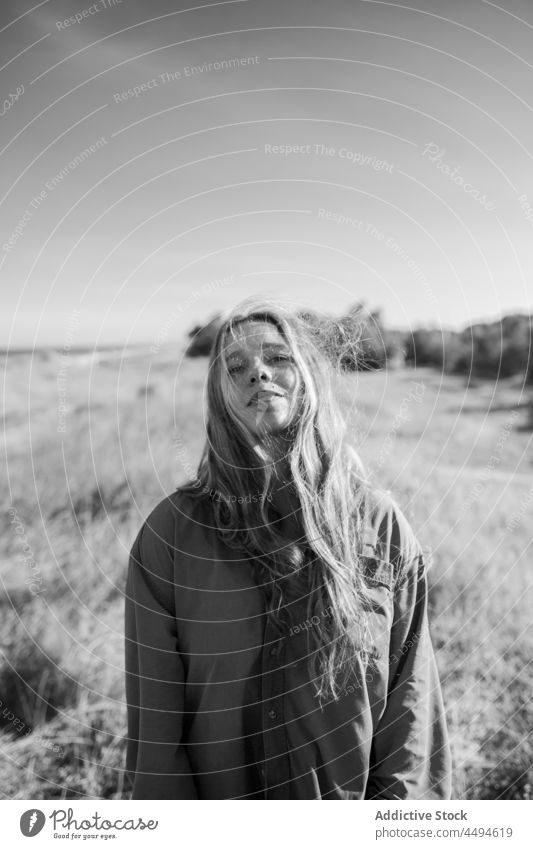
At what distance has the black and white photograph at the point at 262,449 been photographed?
1.39 meters

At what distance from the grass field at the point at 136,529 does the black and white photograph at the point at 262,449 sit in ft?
0.04

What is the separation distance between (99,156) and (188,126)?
0.29m

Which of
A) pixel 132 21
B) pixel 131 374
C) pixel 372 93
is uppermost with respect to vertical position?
pixel 132 21

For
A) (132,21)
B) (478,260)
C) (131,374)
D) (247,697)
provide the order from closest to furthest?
1. (247,697)
2. (132,21)
3. (478,260)
4. (131,374)

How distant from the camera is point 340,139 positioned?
191 cm

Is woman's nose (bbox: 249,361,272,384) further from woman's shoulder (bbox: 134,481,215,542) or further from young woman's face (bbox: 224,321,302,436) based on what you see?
woman's shoulder (bbox: 134,481,215,542)

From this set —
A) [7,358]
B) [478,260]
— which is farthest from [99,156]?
[478,260]

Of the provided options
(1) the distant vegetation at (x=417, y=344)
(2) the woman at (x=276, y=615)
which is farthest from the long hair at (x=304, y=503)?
(1) the distant vegetation at (x=417, y=344)

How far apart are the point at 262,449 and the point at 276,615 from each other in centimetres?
38

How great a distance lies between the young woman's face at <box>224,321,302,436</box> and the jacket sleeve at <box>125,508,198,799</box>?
33cm

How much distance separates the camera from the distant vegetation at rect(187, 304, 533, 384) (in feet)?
5.49

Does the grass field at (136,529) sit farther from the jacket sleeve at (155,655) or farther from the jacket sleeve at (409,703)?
the jacket sleeve at (155,655)

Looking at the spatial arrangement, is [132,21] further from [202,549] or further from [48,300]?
[202,549]

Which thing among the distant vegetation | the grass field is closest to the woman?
the distant vegetation
